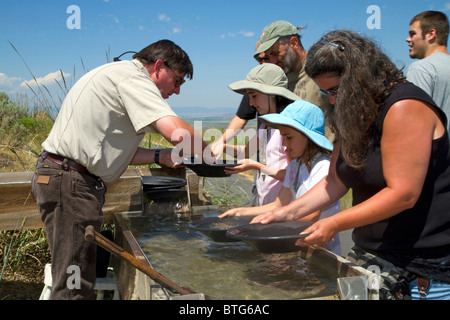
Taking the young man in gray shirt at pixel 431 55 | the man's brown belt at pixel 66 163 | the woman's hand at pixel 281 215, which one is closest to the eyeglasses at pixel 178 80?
the man's brown belt at pixel 66 163

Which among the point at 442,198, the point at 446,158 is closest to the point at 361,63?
the point at 446,158

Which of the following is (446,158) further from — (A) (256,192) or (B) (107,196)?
(B) (107,196)

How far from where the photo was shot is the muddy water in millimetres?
2010

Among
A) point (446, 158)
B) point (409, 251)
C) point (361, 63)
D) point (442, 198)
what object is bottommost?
point (409, 251)

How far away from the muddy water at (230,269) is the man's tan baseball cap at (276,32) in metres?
2.01

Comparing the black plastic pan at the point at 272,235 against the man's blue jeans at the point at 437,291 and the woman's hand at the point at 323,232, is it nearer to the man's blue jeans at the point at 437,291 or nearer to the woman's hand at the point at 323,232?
the woman's hand at the point at 323,232

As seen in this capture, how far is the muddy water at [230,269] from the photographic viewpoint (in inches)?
79.1

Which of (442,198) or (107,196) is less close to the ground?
(442,198)

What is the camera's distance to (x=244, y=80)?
354cm

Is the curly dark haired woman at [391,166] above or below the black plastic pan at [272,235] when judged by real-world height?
above

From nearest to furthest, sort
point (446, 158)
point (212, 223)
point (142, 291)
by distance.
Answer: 1. point (446, 158)
2. point (142, 291)
3. point (212, 223)

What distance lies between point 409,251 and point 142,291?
1.21 m
